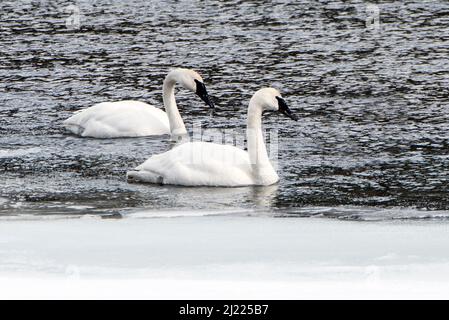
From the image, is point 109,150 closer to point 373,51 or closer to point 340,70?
point 340,70

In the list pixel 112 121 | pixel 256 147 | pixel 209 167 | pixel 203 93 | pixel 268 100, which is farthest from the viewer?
pixel 203 93

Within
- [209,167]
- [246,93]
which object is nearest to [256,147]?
[209,167]

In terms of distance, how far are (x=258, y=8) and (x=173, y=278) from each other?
15.1m

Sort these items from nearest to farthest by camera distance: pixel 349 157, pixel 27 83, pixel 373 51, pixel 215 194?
pixel 215 194 → pixel 349 157 → pixel 27 83 → pixel 373 51

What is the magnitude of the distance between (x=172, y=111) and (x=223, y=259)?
6.70 m

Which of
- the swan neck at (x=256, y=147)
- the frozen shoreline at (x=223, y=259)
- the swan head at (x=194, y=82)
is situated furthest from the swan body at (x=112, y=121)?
→ the frozen shoreline at (x=223, y=259)

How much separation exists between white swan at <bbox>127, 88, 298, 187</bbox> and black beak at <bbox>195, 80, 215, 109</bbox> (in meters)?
2.60

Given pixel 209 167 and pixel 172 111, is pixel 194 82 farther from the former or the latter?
pixel 209 167

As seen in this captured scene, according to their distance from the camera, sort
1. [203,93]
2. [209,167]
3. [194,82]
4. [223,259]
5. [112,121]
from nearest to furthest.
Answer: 1. [223,259]
2. [209,167]
3. [112,121]
4. [203,93]
5. [194,82]

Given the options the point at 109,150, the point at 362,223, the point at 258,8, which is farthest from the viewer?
the point at 258,8

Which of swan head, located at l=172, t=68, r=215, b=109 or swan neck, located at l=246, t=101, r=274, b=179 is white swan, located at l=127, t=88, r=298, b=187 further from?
swan head, located at l=172, t=68, r=215, b=109

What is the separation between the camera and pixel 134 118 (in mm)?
13922
